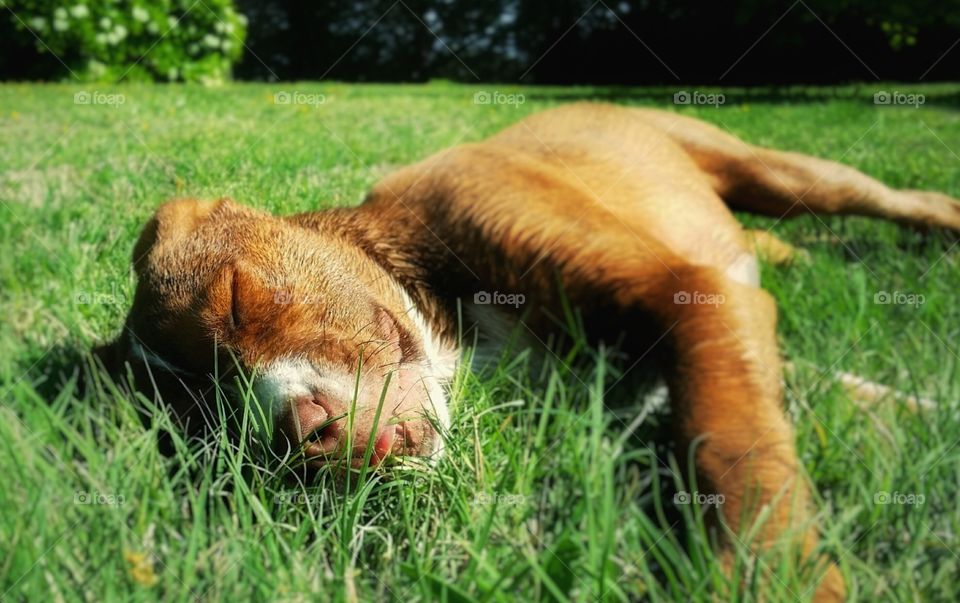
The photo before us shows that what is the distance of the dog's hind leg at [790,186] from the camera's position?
4.21 m

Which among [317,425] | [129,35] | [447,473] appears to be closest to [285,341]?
[317,425]

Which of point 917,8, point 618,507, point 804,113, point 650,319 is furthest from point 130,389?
point 917,8

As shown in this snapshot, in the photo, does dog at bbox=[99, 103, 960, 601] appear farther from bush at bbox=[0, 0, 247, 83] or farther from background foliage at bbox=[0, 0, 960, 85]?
background foliage at bbox=[0, 0, 960, 85]

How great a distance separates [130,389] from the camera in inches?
83.4

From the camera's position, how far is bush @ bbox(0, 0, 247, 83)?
12188 mm

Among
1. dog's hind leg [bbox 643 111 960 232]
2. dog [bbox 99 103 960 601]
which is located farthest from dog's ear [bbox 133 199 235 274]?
dog's hind leg [bbox 643 111 960 232]

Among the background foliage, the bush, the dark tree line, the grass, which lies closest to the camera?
the grass

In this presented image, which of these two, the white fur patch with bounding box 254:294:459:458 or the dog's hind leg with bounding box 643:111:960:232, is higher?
Result: the dog's hind leg with bounding box 643:111:960:232

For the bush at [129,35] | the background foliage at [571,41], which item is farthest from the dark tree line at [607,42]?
the bush at [129,35]

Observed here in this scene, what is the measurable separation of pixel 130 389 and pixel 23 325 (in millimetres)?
836

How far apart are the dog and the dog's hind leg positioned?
0.92m

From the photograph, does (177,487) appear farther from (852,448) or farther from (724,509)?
(852,448)

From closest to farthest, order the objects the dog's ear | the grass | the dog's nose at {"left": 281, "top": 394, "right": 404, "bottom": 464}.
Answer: the grass < the dog's nose at {"left": 281, "top": 394, "right": 404, "bottom": 464} < the dog's ear

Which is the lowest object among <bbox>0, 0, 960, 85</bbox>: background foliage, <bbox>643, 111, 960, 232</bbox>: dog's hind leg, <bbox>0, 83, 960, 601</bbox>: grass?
<bbox>0, 83, 960, 601</bbox>: grass
